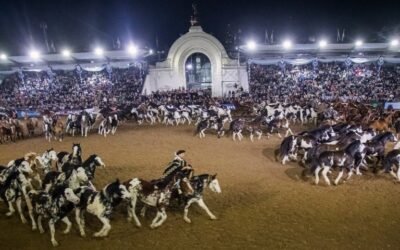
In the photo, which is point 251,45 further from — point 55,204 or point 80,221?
point 55,204

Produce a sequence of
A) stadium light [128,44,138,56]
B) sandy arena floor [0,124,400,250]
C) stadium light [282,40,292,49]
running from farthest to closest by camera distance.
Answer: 1. stadium light [128,44,138,56]
2. stadium light [282,40,292,49]
3. sandy arena floor [0,124,400,250]

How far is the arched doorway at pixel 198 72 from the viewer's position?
131 feet

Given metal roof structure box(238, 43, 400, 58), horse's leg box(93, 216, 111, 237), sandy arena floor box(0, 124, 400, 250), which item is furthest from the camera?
metal roof structure box(238, 43, 400, 58)

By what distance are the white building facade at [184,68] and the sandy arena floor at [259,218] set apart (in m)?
23.0

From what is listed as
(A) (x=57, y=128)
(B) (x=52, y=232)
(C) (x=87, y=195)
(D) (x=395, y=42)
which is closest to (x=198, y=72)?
(D) (x=395, y=42)

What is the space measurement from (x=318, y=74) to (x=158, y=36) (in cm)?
2278

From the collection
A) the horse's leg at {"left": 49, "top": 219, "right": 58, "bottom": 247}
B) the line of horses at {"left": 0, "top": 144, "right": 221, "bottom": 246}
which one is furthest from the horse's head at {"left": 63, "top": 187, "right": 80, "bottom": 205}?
the horse's leg at {"left": 49, "top": 219, "right": 58, "bottom": 247}

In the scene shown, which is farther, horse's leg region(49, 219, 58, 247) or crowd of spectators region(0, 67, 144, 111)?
crowd of spectators region(0, 67, 144, 111)

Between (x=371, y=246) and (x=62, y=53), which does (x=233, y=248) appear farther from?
(x=62, y=53)

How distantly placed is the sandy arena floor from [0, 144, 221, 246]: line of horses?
33 cm

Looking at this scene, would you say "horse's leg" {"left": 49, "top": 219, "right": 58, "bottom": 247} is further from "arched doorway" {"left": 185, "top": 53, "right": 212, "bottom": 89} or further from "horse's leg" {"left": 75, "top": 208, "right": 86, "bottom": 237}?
"arched doorway" {"left": 185, "top": 53, "right": 212, "bottom": 89}

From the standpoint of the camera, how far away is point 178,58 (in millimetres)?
38406

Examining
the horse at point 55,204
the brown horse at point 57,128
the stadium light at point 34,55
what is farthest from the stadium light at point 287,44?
the horse at point 55,204

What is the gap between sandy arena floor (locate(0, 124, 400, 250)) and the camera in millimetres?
8734
